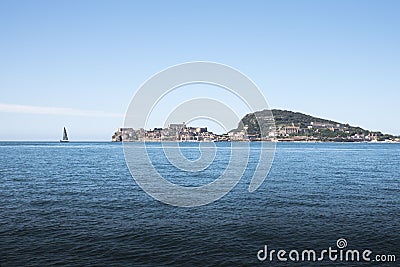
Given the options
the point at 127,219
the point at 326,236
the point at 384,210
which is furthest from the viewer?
the point at 384,210

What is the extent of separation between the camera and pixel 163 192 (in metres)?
44.5

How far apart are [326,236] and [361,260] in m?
4.21

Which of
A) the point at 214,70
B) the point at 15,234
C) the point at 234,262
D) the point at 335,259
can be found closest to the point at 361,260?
the point at 335,259

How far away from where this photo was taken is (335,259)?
2152cm

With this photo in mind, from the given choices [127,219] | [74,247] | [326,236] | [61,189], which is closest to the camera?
[74,247]

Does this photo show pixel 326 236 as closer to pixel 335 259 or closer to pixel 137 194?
pixel 335 259

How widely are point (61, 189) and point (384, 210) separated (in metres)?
37.8

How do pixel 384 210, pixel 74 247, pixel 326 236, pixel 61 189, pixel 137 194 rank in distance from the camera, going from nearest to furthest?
pixel 74 247, pixel 326 236, pixel 384 210, pixel 137 194, pixel 61 189

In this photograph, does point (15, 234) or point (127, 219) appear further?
point (127, 219)

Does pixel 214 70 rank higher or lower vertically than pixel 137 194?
higher

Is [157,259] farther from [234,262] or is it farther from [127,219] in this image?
[127,219]

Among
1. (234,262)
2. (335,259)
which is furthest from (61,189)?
(335,259)

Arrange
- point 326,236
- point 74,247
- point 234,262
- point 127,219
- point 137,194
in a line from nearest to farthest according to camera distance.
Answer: point 234,262 < point 74,247 < point 326,236 < point 127,219 < point 137,194

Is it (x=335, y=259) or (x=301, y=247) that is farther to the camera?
(x=301, y=247)
